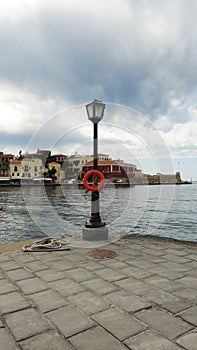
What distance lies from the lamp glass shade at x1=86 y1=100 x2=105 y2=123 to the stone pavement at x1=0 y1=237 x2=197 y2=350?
3.50 metres

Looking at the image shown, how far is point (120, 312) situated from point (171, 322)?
1.82 feet

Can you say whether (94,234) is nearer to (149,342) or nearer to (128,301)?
(128,301)

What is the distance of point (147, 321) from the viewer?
2787mm

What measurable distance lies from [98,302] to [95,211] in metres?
3.66

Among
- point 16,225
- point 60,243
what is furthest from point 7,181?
point 60,243

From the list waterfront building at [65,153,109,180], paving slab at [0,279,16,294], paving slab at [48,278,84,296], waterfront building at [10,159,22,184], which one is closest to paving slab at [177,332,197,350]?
paving slab at [48,278,84,296]

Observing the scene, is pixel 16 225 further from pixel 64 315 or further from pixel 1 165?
pixel 1 165

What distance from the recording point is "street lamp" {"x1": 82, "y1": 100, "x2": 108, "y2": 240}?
6.64 m

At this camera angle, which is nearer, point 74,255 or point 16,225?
point 74,255

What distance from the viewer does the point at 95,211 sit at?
6.82m

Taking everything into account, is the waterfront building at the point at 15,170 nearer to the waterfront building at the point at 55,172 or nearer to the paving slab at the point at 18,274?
the waterfront building at the point at 55,172

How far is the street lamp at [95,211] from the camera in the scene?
664 centimetres

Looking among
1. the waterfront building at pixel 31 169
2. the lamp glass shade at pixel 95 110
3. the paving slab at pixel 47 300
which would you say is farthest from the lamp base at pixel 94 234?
the waterfront building at pixel 31 169

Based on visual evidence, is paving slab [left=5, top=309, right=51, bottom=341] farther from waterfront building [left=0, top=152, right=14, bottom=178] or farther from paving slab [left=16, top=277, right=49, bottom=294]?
waterfront building [left=0, top=152, right=14, bottom=178]
